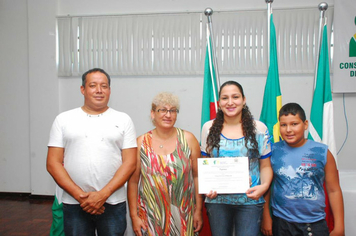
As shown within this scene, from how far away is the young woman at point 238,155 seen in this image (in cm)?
177

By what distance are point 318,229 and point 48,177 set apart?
12.5ft

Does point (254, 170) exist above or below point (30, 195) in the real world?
above

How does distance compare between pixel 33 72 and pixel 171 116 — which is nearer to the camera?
pixel 171 116

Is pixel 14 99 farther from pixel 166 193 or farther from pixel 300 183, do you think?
pixel 300 183

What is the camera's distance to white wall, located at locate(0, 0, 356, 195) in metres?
4.12

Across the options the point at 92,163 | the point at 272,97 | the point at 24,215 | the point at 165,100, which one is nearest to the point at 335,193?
the point at 272,97

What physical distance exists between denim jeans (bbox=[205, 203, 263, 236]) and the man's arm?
54cm

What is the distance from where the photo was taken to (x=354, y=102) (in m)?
3.96

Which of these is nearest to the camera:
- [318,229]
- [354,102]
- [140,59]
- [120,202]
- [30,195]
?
[318,229]

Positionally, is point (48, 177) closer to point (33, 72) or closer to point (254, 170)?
point (33, 72)

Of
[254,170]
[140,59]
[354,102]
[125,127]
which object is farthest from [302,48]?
[125,127]

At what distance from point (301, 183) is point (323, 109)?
3.17 feet

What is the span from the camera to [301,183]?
1827 millimetres

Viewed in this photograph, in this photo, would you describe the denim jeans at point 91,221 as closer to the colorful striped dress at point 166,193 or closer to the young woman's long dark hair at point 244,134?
the colorful striped dress at point 166,193
